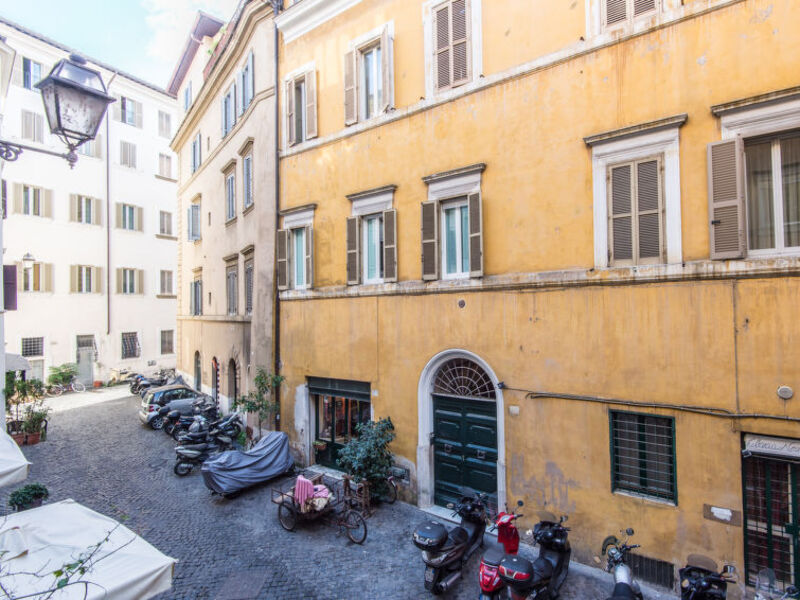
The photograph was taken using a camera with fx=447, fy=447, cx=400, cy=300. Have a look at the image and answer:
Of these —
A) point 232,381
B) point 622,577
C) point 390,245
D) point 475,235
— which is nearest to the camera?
point 622,577

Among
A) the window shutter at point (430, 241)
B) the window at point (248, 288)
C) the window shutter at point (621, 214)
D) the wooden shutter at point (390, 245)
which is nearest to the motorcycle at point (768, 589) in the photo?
the window shutter at point (621, 214)

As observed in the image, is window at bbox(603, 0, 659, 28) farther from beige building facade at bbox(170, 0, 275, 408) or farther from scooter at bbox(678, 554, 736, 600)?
beige building facade at bbox(170, 0, 275, 408)

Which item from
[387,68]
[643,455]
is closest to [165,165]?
[387,68]

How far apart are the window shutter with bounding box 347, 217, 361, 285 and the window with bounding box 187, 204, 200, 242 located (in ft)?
42.9

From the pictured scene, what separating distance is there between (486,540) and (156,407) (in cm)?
1346

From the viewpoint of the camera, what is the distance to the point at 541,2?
768 centimetres

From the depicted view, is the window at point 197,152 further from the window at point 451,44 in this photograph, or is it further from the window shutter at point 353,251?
the window at point 451,44

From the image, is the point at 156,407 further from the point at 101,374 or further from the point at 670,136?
the point at 670,136

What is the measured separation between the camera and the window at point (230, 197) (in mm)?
16453

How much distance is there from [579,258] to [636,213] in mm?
1047

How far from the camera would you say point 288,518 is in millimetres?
8516

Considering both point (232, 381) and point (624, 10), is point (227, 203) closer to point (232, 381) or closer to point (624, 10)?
point (232, 381)

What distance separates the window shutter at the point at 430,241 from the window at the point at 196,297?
15.3 m

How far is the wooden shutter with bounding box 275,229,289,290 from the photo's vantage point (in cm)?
1185
